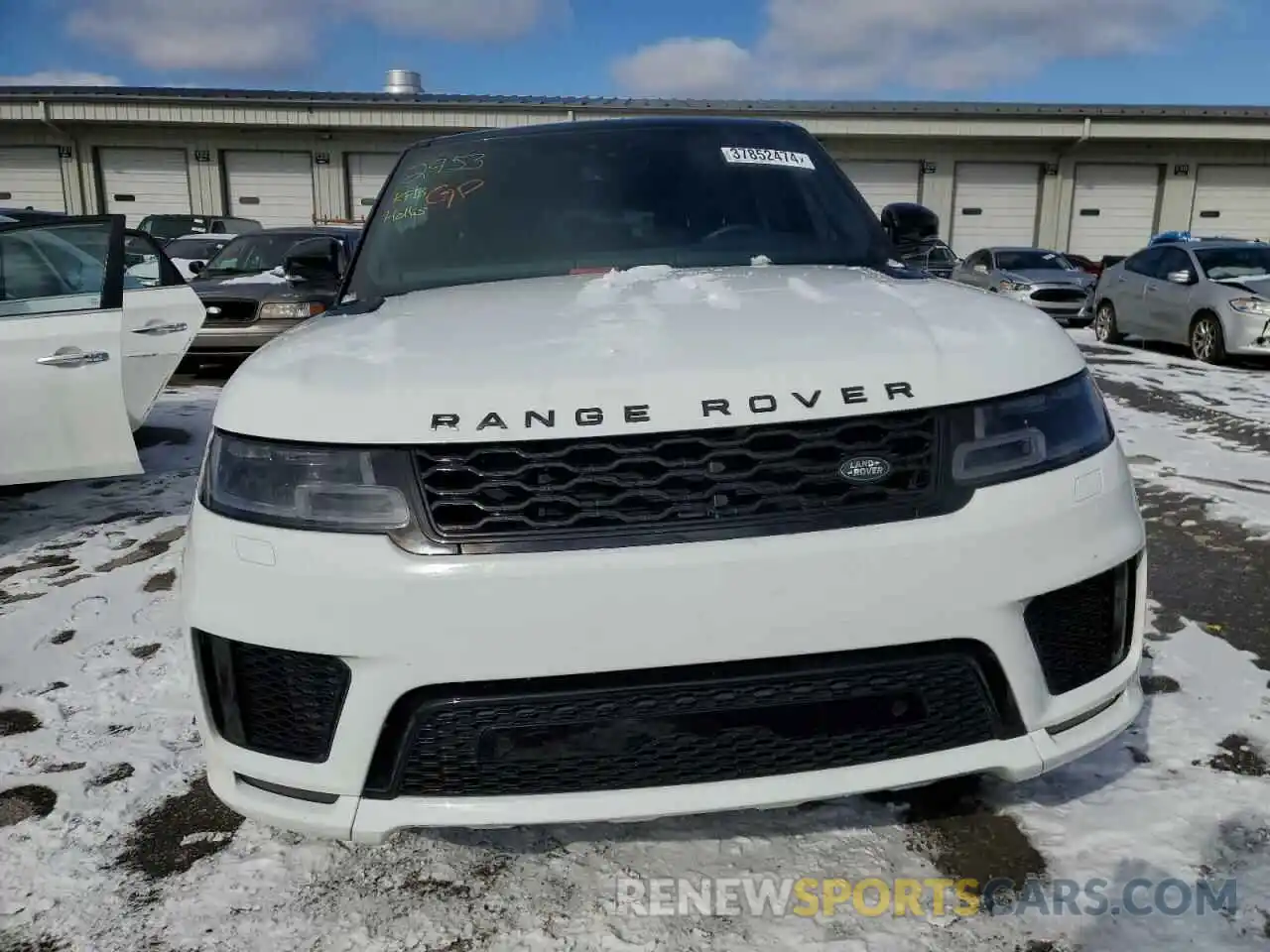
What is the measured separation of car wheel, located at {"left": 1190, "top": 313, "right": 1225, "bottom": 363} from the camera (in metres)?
Result: 9.85

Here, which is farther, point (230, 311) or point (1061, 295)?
point (1061, 295)

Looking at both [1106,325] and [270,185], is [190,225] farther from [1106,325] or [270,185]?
[1106,325]

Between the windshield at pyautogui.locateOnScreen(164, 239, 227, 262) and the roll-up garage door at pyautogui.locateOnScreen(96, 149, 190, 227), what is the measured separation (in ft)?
34.2

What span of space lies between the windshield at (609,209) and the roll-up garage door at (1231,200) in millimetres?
27823

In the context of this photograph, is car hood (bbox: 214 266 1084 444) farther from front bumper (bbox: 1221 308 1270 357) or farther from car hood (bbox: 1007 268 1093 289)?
car hood (bbox: 1007 268 1093 289)

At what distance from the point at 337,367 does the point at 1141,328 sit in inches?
468

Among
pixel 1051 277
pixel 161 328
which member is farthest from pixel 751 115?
pixel 161 328

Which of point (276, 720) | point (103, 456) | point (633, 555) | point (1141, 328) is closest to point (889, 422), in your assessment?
point (633, 555)

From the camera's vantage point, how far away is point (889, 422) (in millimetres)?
1644

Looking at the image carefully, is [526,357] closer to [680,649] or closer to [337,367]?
[337,367]

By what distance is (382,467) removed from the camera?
63.5 inches

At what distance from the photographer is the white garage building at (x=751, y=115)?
76.1ft

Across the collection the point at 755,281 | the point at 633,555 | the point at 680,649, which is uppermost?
the point at 755,281

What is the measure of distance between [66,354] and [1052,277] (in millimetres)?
14786
